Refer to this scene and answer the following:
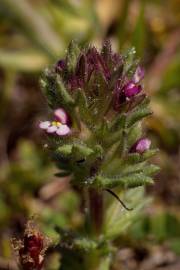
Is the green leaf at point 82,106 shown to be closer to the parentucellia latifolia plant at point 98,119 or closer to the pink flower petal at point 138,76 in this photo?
the parentucellia latifolia plant at point 98,119

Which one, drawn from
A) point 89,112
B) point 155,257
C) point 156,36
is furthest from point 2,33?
point 89,112

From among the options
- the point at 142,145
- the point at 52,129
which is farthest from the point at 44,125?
the point at 142,145

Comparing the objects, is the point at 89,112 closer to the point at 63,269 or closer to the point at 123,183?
the point at 123,183

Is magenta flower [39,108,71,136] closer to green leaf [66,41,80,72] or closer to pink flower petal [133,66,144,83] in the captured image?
green leaf [66,41,80,72]

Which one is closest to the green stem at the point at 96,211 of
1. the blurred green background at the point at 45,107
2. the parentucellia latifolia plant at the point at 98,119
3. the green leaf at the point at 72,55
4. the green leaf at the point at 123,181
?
the parentucellia latifolia plant at the point at 98,119

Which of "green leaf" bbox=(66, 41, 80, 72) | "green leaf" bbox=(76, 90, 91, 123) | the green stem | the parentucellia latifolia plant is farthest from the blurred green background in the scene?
"green leaf" bbox=(66, 41, 80, 72)

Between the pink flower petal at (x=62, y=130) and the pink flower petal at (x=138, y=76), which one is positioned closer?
the pink flower petal at (x=62, y=130)
